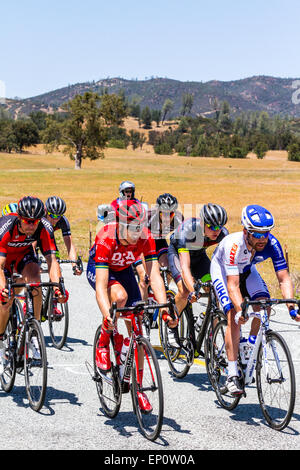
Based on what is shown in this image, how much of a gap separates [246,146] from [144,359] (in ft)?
550

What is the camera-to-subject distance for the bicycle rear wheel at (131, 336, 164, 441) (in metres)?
5.01

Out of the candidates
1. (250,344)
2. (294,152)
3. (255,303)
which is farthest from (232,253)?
(294,152)

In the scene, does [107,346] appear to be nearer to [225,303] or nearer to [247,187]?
[225,303]

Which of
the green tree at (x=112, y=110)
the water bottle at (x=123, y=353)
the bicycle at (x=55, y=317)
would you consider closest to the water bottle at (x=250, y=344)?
the water bottle at (x=123, y=353)

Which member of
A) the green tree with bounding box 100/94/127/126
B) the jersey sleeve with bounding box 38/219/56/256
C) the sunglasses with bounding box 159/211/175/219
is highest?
the green tree with bounding box 100/94/127/126

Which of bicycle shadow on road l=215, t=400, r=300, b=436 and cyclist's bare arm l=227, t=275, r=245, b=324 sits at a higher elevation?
cyclist's bare arm l=227, t=275, r=245, b=324

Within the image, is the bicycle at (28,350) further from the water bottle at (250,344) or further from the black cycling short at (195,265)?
the black cycling short at (195,265)

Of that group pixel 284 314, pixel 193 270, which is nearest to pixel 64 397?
pixel 193 270

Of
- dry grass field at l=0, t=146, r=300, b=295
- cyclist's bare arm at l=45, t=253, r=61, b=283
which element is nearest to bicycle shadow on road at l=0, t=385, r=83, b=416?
cyclist's bare arm at l=45, t=253, r=61, b=283

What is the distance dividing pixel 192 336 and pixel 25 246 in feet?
7.55

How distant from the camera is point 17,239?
6812 mm

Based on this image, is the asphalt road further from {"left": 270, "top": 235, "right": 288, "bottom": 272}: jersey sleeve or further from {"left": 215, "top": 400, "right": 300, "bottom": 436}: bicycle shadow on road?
{"left": 270, "top": 235, "right": 288, "bottom": 272}: jersey sleeve

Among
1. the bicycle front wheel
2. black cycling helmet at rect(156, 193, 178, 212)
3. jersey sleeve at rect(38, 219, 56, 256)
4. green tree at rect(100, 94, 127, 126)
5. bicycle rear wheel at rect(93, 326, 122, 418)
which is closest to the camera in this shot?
the bicycle front wheel

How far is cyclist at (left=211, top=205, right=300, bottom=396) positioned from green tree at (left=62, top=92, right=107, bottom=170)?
3381 inches
